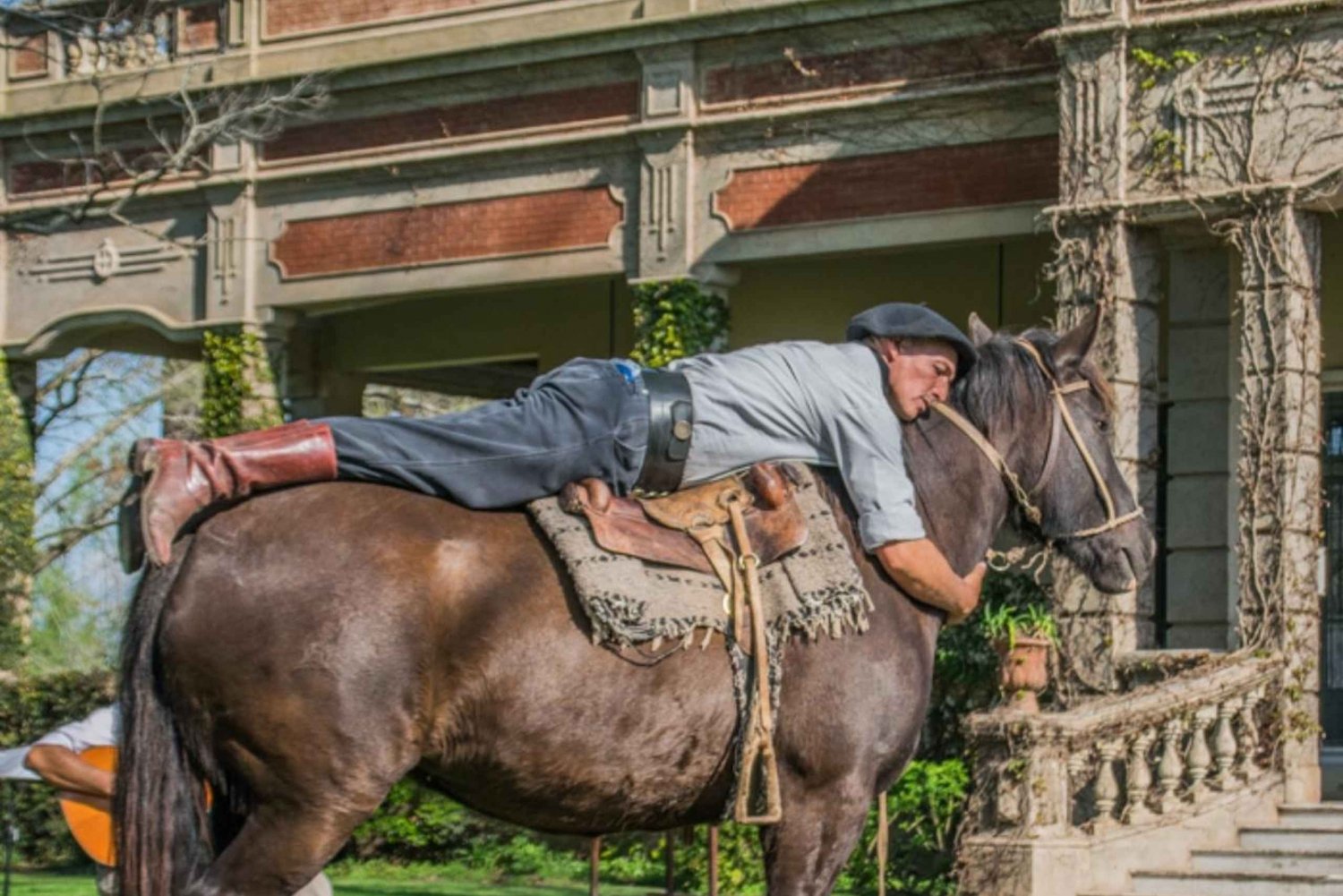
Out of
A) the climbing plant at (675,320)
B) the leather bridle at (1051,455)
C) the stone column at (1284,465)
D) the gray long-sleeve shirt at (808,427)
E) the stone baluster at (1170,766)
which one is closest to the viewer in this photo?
the gray long-sleeve shirt at (808,427)

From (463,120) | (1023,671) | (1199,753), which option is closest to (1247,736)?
(1199,753)

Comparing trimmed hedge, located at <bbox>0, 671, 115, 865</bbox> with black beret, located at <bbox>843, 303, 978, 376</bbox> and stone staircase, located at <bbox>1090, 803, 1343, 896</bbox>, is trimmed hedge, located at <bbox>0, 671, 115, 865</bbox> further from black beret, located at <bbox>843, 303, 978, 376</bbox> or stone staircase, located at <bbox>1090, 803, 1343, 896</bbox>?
black beret, located at <bbox>843, 303, 978, 376</bbox>

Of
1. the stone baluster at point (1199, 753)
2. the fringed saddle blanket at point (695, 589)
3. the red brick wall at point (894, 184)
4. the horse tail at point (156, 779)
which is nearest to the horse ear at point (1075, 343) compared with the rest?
the fringed saddle blanket at point (695, 589)

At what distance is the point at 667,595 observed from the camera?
568cm

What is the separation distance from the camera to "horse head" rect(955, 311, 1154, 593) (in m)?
6.38

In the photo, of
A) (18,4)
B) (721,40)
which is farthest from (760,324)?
(18,4)

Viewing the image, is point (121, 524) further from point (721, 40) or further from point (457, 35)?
point (457, 35)

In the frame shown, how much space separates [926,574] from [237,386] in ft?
47.5

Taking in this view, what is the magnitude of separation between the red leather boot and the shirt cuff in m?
1.39

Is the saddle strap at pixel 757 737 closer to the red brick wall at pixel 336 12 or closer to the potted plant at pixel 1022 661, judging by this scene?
the potted plant at pixel 1022 661

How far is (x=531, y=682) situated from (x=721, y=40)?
12460 mm

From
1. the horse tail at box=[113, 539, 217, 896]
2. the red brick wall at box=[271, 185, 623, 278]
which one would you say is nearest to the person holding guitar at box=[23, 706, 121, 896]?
the horse tail at box=[113, 539, 217, 896]

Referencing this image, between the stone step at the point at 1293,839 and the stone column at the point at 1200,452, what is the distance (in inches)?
107

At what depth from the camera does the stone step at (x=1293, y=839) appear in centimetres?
1321
